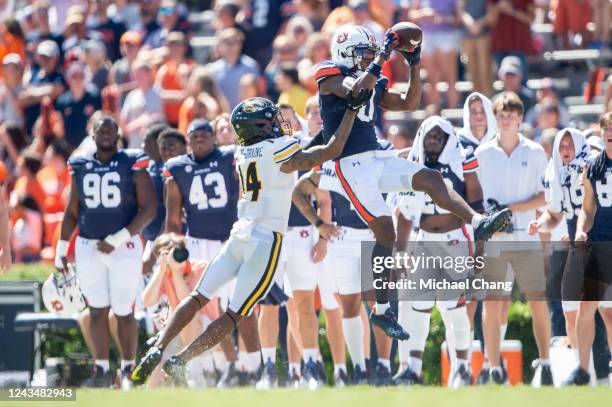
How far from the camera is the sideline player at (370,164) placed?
9.90 meters

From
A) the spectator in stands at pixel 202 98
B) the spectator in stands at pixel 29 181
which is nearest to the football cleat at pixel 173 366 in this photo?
the spectator in stands at pixel 202 98

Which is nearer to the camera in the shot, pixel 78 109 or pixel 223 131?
pixel 223 131

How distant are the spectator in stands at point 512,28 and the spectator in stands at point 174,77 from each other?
12.0ft

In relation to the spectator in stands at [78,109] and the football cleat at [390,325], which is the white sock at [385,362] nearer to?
the football cleat at [390,325]

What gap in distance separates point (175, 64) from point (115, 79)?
1.49 meters

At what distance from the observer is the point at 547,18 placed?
56.7ft

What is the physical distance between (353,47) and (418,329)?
2491mm

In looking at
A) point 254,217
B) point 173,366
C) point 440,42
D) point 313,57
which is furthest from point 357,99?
point 440,42

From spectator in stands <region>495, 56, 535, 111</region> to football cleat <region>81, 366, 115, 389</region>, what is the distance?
537 centimetres

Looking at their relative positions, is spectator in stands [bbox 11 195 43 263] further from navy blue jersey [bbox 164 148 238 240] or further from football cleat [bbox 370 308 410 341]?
football cleat [bbox 370 308 410 341]

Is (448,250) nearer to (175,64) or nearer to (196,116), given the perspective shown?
(196,116)

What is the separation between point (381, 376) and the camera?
11203 millimetres

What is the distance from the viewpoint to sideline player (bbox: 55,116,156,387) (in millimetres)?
11930

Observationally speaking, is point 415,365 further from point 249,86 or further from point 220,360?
point 249,86
